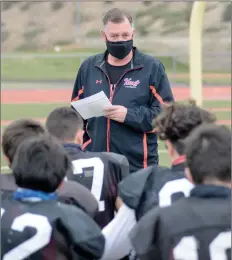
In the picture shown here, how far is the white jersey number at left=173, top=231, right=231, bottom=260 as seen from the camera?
2.69 meters

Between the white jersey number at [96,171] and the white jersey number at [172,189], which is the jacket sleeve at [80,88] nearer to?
the white jersey number at [96,171]

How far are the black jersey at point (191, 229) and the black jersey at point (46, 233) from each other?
0.23 metres

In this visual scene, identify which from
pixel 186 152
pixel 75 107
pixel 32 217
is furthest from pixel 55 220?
pixel 75 107

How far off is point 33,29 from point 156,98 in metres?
36.2

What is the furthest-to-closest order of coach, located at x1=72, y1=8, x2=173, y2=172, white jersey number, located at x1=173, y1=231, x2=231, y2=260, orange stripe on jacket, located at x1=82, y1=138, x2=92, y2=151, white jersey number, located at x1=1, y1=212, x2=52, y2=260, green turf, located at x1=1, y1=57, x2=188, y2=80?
green turf, located at x1=1, y1=57, x2=188, y2=80 < orange stripe on jacket, located at x1=82, y1=138, x2=92, y2=151 < coach, located at x1=72, y1=8, x2=173, y2=172 < white jersey number, located at x1=1, y1=212, x2=52, y2=260 < white jersey number, located at x1=173, y1=231, x2=231, y2=260

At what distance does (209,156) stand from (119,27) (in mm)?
2161

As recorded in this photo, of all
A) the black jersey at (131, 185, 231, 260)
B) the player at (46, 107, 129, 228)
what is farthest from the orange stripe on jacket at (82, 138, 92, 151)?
the black jersey at (131, 185, 231, 260)

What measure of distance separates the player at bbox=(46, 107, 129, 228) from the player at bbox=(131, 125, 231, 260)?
1054mm

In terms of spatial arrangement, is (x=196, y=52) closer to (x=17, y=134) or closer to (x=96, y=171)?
(x=96, y=171)

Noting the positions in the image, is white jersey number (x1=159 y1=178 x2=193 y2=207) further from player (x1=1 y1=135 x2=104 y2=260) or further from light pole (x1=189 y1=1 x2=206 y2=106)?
light pole (x1=189 y1=1 x2=206 y2=106)

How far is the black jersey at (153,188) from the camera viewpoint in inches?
124

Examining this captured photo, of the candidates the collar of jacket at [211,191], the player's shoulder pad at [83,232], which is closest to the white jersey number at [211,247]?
the collar of jacket at [211,191]

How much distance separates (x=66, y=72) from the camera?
27344 mm

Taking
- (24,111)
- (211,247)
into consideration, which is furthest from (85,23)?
(211,247)
